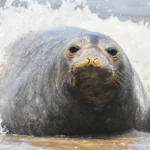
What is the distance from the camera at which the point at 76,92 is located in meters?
7.08

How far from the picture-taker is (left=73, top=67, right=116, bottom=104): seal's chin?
6562 mm

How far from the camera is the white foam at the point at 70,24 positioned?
1145cm

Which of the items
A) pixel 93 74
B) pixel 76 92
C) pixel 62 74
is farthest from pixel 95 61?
pixel 62 74

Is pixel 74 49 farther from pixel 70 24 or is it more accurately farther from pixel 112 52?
pixel 70 24

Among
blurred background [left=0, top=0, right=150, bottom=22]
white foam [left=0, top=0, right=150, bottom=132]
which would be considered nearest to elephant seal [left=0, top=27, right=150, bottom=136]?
white foam [left=0, top=0, right=150, bottom=132]

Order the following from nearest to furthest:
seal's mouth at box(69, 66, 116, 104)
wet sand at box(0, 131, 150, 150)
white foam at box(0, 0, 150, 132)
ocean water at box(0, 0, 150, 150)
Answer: seal's mouth at box(69, 66, 116, 104) → wet sand at box(0, 131, 150, 150) → ocean water at box(0, 0, 150, 150) → white foam at box(0, 0, 150, 132)

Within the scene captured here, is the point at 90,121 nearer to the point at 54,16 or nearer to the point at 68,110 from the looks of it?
the point at 68,110

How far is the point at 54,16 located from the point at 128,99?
5.44 metres

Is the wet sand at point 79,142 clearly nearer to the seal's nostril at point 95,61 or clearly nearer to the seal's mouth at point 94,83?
the seal's mouth at point 94,83

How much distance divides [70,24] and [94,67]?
21.8 ft

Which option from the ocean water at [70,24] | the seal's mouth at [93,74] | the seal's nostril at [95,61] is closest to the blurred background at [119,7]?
the ocean water at [70,24]

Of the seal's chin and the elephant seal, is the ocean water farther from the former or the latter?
the seal's chin

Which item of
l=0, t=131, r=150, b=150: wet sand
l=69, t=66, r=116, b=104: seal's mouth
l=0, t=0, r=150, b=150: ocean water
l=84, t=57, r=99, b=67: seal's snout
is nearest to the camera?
l=84, t=57, r=99, b=67: seal's snout

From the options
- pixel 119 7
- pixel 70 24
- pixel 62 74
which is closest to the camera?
pixel 62 74
